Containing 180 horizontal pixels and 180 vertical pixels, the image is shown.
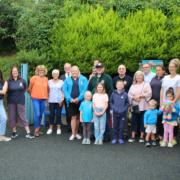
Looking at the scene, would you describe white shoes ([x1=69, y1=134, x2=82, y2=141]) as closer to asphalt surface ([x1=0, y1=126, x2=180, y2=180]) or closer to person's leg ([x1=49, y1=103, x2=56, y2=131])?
asphalt surface ([x1=0, y1=126, x2=180, y2=180])

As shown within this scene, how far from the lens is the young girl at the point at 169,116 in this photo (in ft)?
32.1

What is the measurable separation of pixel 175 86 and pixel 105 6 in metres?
5.17

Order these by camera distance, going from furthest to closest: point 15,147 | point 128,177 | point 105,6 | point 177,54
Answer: point 105,6 < point 177,54 < point 15,147 < point 128,177

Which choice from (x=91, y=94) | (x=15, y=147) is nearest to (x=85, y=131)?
(x=91, y=94)

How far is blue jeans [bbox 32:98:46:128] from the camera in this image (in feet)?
35.7

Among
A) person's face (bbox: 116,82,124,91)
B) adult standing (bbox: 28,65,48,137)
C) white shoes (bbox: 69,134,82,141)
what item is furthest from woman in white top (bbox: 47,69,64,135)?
person's face (bbox: 116,82,124,91)

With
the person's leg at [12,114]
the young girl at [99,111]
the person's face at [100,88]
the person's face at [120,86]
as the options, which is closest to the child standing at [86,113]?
the young girl at [99,111]

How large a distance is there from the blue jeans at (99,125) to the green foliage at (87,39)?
9.69 feet

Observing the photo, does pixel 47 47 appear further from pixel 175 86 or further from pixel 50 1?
pixel 175 86

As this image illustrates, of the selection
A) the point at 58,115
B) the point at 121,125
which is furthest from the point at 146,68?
the point at 58,115

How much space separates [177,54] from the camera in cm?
1284

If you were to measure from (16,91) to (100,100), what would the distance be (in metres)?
2.03

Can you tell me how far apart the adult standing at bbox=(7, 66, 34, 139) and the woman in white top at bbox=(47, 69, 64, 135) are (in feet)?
2.21

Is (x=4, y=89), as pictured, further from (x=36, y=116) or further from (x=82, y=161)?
(x=82, y=161)
